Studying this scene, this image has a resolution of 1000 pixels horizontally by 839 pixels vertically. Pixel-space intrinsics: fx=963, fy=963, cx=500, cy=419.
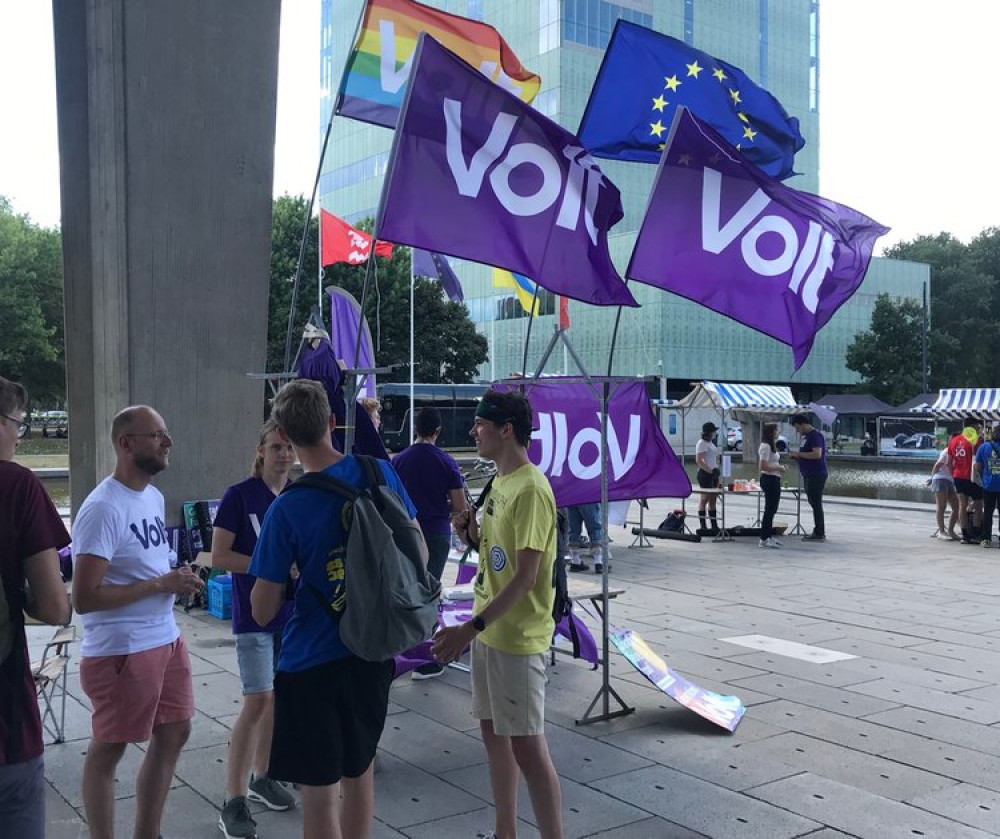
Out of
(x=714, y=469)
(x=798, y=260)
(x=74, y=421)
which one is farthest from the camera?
(x=714, y=469)

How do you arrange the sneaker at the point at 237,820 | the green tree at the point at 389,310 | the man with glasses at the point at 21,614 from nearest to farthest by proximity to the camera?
the man with glasses at the point at 21,614 < the sneaker at the point at 237,820 < the green tree at the point at 389,310

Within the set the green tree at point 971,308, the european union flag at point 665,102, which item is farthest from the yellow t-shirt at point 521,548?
the green tree at point 971,308

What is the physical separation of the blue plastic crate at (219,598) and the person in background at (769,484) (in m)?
8.56

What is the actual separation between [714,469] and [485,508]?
12.3 metres

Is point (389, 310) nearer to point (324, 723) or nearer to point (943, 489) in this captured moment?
point (943, 489)

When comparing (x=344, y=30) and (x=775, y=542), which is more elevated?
(x=344, y=30)

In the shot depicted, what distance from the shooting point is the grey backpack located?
312cm

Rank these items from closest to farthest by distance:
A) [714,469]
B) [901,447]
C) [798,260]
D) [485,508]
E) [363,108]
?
[485,508], [798,260], [363,108], [714,469], [901,447]

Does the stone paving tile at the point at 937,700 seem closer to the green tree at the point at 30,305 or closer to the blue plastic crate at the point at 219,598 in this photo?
the blue plastic crate at the point at 219,598

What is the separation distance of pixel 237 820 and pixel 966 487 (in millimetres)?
14104

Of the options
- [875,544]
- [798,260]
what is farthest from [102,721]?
[875,544]

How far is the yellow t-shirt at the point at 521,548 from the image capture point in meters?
3.88

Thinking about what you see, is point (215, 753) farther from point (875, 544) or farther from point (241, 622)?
point (875, 544)

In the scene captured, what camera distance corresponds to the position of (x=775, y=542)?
14867 mm
